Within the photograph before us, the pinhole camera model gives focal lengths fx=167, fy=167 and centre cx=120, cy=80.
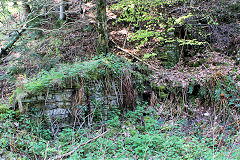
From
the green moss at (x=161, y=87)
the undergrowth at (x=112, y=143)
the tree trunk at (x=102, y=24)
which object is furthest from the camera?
the tree trunk at (x=102, y=24)

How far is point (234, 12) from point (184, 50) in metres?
2.90

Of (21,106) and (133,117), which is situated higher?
(21,106)

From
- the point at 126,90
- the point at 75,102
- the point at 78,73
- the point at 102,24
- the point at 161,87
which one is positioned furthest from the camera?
the point at 102,24

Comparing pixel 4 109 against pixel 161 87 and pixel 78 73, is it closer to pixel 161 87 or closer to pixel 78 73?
pixel 78 73

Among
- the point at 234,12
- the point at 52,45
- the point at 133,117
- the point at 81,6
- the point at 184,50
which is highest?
the point at 81,6

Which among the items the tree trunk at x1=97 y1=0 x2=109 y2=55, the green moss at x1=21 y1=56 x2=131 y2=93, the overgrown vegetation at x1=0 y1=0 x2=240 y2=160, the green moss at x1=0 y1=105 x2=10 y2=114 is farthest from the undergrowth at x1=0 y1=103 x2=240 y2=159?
the tree trunk at x1=97 y1=0 x2=109 y2=55

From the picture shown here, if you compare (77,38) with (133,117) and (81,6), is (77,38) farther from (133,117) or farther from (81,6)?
(133,117)

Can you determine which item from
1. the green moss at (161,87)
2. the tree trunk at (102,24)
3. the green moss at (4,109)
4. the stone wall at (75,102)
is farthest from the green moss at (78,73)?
the green moss at (161,87)

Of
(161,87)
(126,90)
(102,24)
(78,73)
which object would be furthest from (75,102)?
(102,24)

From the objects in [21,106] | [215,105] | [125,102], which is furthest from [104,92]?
[215,105]

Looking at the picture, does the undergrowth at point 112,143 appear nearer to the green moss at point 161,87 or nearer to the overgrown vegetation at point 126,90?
the overgrown vegetation at point 126,90

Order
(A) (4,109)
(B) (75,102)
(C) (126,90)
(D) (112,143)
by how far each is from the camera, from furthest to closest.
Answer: (C) (126,90)
(B) (75,102)
(A) (4,109)
(D) (112,143)

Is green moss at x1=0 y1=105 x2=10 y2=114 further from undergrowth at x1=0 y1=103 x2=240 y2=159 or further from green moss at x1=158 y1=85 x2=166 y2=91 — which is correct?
green moss at x1=158 y1=85 x2=166 y2=91

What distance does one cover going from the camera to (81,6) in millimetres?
8664
